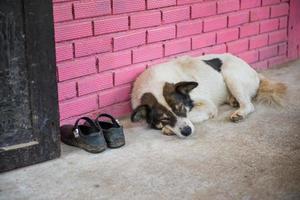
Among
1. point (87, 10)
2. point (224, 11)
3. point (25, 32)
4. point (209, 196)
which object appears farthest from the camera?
point (224, 11)

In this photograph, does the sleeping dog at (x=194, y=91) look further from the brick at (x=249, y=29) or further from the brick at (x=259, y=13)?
the brick at (x=259, y=13)

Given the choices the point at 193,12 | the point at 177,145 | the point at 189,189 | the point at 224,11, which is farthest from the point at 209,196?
the point at 224,11

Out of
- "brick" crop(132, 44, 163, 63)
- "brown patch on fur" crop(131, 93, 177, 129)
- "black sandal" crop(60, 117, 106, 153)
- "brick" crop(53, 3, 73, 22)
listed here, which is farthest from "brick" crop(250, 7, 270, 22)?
"black sandal" crop(60, 117, 106, 153)

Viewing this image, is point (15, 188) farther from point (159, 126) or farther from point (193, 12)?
point (193, 12)

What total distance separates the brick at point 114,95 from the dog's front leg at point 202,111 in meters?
0.48

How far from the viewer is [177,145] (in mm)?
2873

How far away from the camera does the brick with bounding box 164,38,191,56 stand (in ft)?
11.8

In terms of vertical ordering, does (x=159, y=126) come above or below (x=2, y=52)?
below

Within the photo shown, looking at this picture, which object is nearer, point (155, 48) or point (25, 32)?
point (25, 32)

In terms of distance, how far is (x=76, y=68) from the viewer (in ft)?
10.0

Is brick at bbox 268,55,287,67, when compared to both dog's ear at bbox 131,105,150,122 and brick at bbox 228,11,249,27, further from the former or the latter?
dog's ear at bbox 131,105,150,122

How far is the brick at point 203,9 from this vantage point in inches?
146

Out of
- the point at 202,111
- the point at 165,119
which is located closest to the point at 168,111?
the point at 165,119

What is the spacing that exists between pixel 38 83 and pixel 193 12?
62.4 inches
